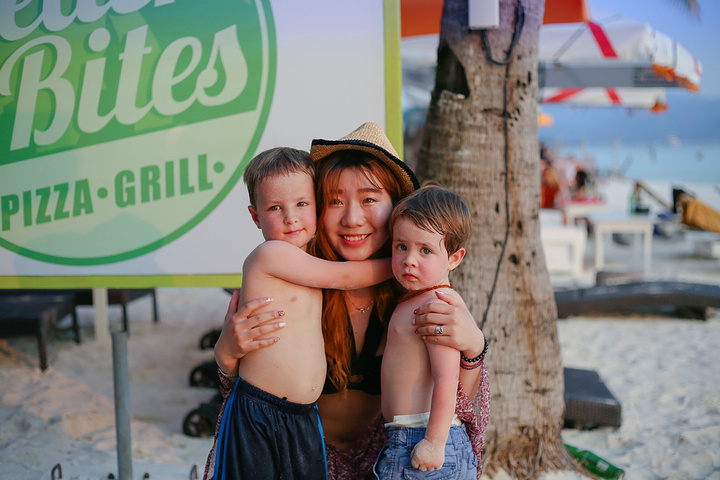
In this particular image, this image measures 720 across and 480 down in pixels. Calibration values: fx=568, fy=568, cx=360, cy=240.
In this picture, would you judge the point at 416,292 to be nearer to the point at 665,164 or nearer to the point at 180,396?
the point at 180,396

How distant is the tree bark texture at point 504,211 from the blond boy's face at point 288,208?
154cm

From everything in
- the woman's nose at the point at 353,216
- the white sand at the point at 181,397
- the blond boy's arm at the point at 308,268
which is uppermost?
the woman's nose at the point at 353,216

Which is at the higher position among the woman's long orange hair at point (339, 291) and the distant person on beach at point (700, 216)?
the woman's long orange hair at point (339, 291)

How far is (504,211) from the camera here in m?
3.26

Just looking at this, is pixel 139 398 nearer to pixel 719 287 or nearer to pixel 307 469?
pixel 307 469

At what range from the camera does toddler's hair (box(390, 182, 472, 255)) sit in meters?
1.79

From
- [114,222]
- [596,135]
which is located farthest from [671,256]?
[596,135]

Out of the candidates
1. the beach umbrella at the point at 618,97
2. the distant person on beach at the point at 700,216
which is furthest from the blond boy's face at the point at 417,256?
the beach umbrella at the point at 618,97

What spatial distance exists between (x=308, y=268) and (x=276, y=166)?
365 millimetres

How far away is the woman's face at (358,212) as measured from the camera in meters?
1.94

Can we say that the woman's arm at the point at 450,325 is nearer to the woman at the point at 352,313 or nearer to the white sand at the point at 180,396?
the woman at the point at 352,313

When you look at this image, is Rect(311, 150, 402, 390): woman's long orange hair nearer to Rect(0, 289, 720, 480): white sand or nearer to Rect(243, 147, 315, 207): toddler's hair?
Rect(243, 147, 315, 207): toddler's hair

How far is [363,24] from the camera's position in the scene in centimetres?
274

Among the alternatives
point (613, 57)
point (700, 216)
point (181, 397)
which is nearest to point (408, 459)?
point (181, 397)
